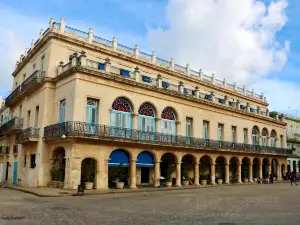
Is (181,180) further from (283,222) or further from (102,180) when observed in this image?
(283,222)

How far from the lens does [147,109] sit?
86.1ft

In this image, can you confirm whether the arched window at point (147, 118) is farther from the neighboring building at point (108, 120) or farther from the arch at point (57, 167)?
the arch at point (57, 167)

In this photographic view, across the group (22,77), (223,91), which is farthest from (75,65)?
(223,91)

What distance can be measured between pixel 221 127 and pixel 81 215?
25.2m

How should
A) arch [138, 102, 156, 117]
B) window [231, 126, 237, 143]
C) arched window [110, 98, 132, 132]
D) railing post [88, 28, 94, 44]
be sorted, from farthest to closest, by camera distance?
window [231, 126, 237, 143] < railing post [88, 28, 94, 44] < arch [138, 102, 156, 117] < arched window [110, 98, 132, 132]

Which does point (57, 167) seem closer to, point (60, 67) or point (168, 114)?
point (60, 67)

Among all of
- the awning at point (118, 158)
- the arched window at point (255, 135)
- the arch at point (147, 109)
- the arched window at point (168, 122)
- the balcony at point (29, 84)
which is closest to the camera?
the awning at point (118, 158)

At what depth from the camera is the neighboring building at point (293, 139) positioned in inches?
2038

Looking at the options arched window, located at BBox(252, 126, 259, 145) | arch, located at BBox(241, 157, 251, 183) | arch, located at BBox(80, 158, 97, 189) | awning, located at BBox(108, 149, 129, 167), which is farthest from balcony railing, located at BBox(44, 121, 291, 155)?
arched window, located at BBox(252, 126, 259, 145)

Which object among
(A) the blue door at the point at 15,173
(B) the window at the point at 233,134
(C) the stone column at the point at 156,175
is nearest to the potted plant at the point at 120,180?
(C) the stone column at the point at 156,175

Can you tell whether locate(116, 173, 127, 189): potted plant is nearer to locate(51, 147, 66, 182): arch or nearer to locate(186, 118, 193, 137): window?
locate(51, 147, 66, 182): arch

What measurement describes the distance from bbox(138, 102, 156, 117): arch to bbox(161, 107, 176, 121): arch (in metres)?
1.21

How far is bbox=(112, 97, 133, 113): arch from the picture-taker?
24.0 meters

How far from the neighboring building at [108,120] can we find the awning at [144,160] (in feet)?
0.26
